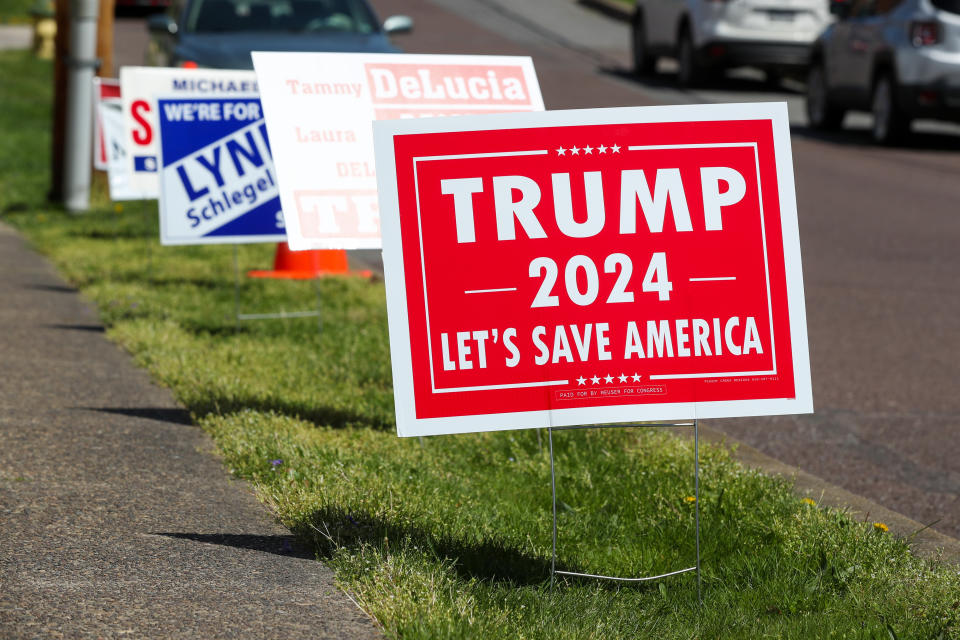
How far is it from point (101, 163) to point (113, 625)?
26.1 feet

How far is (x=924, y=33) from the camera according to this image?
15648 mm

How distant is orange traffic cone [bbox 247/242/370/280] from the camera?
8852 mm

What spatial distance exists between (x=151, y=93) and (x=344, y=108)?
10.1ft

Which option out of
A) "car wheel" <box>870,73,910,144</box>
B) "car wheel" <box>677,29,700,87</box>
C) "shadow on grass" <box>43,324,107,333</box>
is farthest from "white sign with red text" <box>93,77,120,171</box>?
"car wheel" <box>677,29,700,87</box>

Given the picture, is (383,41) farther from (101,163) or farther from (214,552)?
(214,552)

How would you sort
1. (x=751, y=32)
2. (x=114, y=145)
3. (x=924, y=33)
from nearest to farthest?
(x=114, y=145), (x=924, y=33), (x=751, y=32)

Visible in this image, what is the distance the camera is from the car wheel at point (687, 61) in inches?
840

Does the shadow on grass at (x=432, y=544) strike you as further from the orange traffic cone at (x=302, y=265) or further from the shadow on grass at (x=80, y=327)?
the orange traffic cone at (x=302, y=265)

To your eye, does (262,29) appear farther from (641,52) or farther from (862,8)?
(641,52)

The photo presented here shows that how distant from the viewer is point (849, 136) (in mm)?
18109

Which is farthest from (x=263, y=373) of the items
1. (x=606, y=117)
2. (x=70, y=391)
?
(x=606, y=117)

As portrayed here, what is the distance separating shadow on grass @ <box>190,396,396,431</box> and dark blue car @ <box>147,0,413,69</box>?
257 inches

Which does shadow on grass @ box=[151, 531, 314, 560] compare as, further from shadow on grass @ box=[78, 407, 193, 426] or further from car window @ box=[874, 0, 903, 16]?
car window @ box=[874, 0, 903, 16]

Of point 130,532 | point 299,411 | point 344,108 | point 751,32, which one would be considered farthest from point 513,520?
point 751,32
